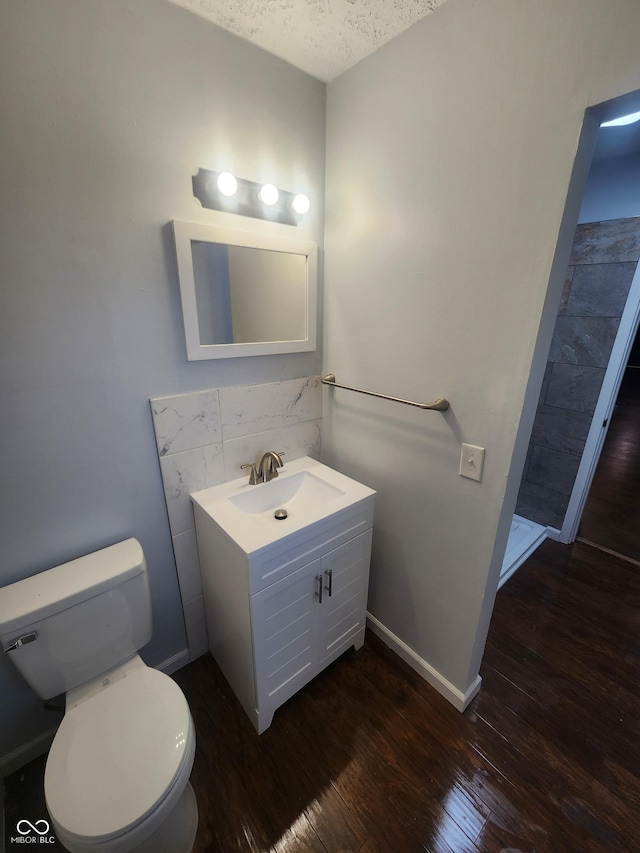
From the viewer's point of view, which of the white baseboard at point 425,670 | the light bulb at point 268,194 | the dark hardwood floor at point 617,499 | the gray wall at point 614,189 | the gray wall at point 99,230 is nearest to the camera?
the gray wall at point 99,230

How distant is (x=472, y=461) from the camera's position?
120 centimetres

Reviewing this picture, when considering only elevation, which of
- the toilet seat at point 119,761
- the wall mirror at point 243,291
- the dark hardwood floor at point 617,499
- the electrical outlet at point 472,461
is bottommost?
the dark hardwood floor at point 617,499

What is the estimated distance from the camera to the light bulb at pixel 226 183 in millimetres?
1194

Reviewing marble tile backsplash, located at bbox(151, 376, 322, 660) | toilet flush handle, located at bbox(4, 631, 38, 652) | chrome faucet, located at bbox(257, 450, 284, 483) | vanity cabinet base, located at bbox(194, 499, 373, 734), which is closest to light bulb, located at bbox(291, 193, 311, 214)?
marble tile backsplash, located at bbox(151, 376, 322, 660)

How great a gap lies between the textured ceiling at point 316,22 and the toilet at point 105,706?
5.83 ft

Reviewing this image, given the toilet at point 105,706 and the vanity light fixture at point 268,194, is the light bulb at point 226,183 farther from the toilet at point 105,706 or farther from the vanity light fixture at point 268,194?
the toilet at point 105,706

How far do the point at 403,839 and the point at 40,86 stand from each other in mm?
2397

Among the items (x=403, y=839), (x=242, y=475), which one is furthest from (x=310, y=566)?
(x=403, y=839)

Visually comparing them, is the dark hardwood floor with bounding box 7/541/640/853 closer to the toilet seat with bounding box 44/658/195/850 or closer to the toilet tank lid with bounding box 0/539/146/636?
the toilet seat with bounding box 44/658/195/850

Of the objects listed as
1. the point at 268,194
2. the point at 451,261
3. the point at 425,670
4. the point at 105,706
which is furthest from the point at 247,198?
the point at 425,670

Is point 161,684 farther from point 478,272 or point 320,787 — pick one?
point 478,272

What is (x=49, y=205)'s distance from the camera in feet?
3.17

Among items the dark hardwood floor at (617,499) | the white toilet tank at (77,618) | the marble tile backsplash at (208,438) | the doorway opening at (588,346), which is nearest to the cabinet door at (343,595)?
the marble tile backsplash at (208,438)

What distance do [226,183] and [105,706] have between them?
174 centimetres
